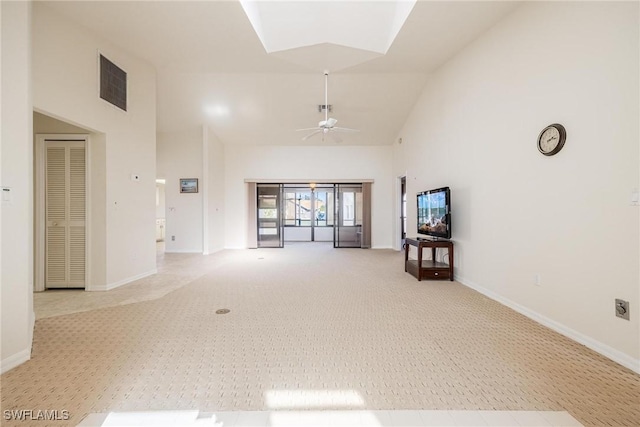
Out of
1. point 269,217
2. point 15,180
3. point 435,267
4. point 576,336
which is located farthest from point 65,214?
point 576,336

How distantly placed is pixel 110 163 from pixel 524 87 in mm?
5613

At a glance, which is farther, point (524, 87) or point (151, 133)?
point (151, 133)

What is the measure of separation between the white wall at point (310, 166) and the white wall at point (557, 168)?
4169 millimetres

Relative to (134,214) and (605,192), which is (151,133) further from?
(605,192)

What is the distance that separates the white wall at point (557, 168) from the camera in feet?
7.17

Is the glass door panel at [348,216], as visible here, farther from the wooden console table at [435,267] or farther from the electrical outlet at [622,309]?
the electrical outlet at [622,309]

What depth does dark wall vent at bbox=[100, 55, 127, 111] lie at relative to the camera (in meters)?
3.93

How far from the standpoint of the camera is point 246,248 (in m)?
8.66

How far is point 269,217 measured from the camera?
9008 mm

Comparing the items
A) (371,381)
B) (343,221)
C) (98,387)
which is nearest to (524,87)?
(371,381)

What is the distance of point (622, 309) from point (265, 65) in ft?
18.5

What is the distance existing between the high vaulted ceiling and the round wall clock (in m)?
1.69

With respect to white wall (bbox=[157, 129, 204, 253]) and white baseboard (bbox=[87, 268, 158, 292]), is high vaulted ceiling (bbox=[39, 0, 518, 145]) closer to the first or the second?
white wall (bbox=[157, 129, 204, 253])

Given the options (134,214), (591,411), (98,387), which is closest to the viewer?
(591,411)
